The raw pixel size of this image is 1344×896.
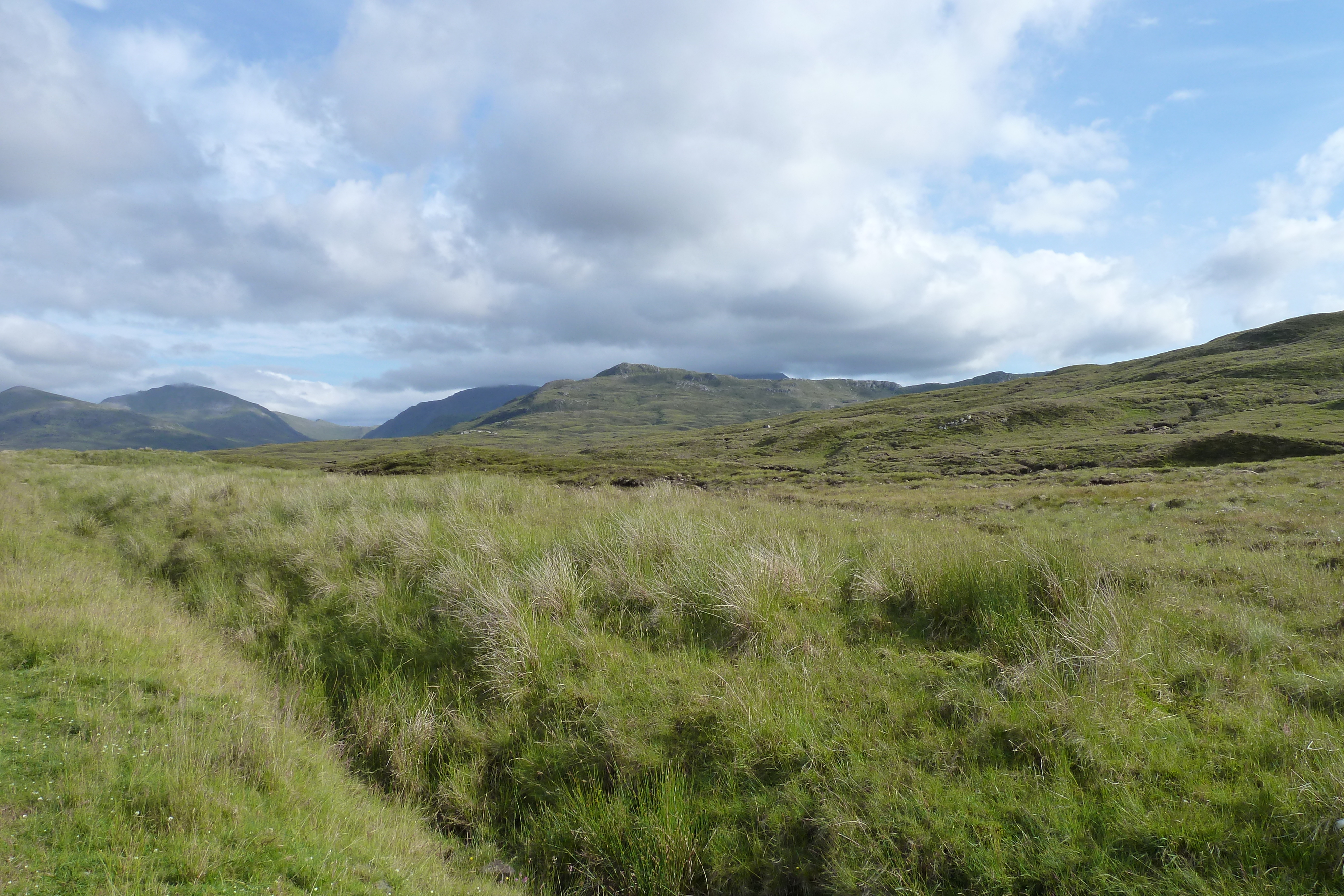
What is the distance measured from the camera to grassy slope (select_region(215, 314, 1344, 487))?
50125 millimetres

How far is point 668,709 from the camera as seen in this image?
205 inches

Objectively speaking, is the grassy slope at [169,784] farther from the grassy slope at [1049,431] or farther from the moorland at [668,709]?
the grassy slope at [1049,431]

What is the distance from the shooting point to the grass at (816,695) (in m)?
3.63

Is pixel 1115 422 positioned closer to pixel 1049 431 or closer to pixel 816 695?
pixel 1049 431

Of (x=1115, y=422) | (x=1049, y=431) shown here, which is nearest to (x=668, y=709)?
(x=1049, y=431)

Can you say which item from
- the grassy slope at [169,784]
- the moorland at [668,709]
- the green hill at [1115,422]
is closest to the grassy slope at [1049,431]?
the green hill at [1115,422]

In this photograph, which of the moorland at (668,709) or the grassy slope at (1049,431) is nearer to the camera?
the moorland at (668,709)

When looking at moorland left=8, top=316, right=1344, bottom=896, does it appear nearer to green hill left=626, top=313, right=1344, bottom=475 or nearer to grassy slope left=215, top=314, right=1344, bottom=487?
grassy slope left=215, top=314, right=1344, bottom=487

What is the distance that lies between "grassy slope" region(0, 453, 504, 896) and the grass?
1.28 feet

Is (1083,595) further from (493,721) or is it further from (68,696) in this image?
(68,696)

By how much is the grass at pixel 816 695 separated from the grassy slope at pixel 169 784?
39cm

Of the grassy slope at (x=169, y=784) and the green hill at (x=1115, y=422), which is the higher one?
the green hill at (x=1115, y=422)

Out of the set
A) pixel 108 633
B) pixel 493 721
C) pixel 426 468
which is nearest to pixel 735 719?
pixel 493 721

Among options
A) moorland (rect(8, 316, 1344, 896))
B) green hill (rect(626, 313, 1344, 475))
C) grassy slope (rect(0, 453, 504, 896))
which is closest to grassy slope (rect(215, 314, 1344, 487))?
green hill (rect(626, 313, 1344, 475))
